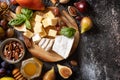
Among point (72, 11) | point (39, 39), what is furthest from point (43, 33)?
point (72, 11)

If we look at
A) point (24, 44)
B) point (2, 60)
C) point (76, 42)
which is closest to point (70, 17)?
point (76, 42)

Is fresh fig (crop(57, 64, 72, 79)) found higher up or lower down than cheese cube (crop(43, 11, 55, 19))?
lower down

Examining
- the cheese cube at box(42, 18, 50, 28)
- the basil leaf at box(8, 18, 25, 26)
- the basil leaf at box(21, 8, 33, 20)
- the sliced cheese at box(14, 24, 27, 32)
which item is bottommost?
the sliced cheese at box(14, 24, 27, 32)

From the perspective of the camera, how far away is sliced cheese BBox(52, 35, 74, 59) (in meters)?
1.79

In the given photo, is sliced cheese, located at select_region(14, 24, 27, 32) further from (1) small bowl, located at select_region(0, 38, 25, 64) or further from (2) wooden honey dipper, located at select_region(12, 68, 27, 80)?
(2) wooden honey dipper, located at select_region(12, 68, 27, 80)

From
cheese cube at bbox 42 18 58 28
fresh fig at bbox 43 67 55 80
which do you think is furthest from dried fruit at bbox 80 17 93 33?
fresh fig at bbox 43 67 55 80

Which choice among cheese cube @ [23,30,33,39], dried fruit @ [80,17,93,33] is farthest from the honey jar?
dried fruit @ [80,17,93,33]

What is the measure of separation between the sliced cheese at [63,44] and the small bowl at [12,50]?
154 mm

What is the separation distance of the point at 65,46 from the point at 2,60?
0.30m

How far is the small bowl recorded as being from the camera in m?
1.83

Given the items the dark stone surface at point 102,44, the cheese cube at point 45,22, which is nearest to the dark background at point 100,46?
the dark stone surface at point 102,44

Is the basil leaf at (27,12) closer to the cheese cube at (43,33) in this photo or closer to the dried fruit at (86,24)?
the cheese cube at (43,33)

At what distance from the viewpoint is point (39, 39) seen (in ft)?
5.94

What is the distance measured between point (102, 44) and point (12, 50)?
0.40 meters
